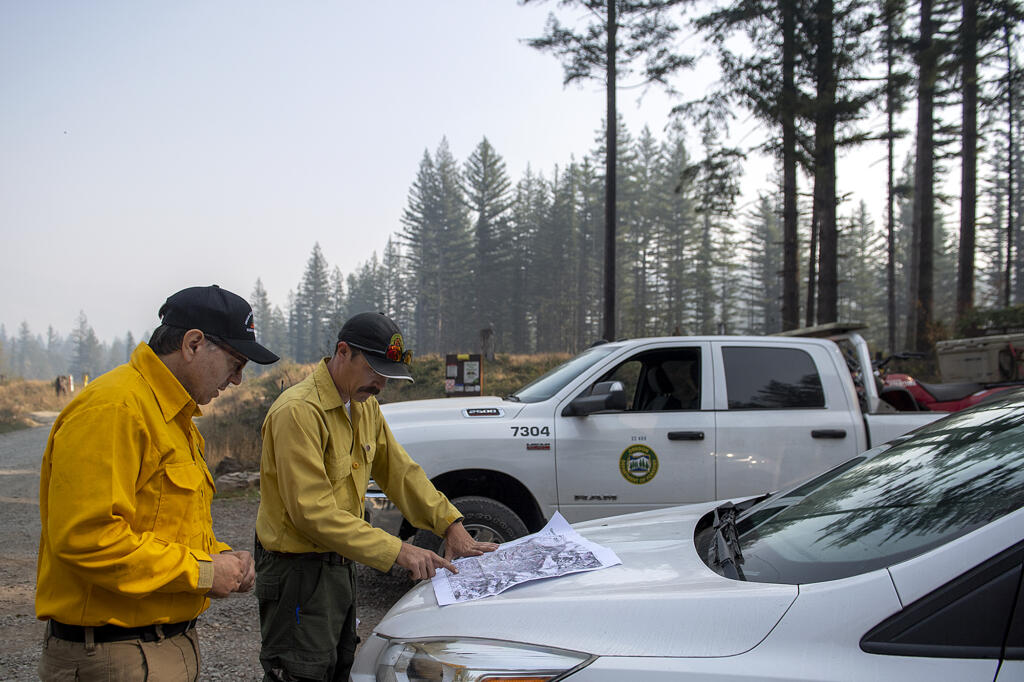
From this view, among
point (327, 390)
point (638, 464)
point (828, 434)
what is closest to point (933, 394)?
point (828, 434)

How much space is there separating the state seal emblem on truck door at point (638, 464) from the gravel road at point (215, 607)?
5.97ft

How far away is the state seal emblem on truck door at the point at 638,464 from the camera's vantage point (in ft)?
15.9

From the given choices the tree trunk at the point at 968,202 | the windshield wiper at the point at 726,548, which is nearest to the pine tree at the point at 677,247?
the tree trunk at the point at 968,202

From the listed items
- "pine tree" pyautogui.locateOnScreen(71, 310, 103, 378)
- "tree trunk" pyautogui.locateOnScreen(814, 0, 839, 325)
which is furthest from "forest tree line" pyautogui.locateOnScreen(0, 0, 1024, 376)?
"pine tree" pyautogui.locateOnScreen(71, 310, 103, 378)

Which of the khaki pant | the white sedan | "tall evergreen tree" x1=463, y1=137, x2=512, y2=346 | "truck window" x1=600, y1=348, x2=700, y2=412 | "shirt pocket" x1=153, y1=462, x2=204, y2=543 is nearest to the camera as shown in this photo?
the white sedan

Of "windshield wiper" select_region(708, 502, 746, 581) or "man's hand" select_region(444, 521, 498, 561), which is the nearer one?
"windshield wiper" select_region(708, 502, 746, 581)

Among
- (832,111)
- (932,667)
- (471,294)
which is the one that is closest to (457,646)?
(932,667)

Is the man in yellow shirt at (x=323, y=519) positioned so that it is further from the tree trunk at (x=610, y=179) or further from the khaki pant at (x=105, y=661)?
the tree trunk at (x=610, y=179)

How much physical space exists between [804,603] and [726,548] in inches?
22.3

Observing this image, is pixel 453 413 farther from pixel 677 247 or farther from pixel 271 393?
pixel 677 247

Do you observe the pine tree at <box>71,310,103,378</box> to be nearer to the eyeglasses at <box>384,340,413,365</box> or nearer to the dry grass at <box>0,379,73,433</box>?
the dry grass at <box>0,379,73,433</box>

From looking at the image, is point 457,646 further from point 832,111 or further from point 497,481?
point 832,111

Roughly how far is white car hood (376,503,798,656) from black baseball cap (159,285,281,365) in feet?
3.07

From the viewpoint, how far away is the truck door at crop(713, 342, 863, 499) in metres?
4.89
